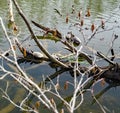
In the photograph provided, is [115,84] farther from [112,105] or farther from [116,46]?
[116,46]

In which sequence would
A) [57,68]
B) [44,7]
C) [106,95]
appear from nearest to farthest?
→ [106,95] → [57,68] → [44,7]

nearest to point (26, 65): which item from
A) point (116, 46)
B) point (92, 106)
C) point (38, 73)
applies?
point (38, 73)

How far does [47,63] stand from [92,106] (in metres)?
2.25

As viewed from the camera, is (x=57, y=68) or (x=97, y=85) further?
(x=57, y=68)

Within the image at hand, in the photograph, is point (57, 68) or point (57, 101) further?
point (57, 68)

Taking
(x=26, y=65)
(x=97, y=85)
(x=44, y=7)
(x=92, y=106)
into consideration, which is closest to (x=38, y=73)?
(x=26, y=65)

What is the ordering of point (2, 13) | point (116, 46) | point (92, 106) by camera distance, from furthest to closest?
point (2, 13)
point (116, 46)
point (92, 106)

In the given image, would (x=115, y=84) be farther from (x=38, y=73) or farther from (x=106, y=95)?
(x=38, y=73)

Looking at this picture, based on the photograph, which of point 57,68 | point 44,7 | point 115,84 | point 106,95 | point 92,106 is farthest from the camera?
point 44,7

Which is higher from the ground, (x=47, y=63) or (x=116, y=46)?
(x=47, y=63)

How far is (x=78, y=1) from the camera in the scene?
2311cm

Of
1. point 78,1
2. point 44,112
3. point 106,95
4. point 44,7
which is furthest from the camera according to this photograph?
point 78,1

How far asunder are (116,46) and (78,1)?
13.7m

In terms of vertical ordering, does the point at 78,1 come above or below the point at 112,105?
below
